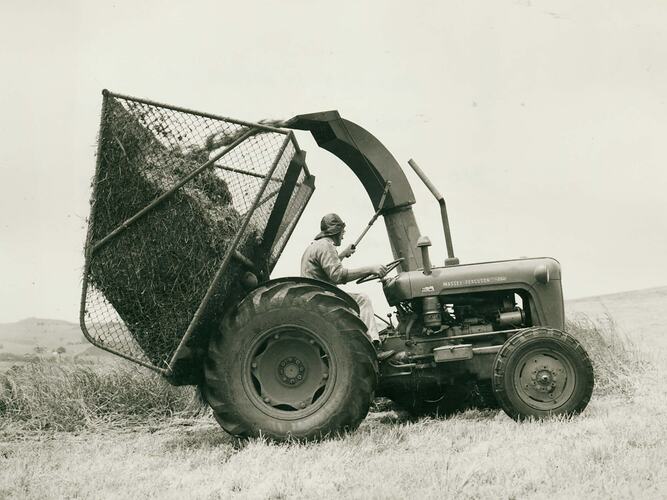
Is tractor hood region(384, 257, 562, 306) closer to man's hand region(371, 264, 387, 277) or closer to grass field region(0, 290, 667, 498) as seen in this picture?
man's hand region(371, 264, 387, 277)

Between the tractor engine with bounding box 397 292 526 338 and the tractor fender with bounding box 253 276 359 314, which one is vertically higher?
the tractor fender with bounding box 253 276 359 314

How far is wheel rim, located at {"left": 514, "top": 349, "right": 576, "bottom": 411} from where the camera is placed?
239 inches

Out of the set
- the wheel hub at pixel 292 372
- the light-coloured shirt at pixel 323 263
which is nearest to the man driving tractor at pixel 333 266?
the light-coloured shirt at pixel 323 263

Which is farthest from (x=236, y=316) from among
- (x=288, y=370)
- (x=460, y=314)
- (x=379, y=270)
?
(x=460, y=314)

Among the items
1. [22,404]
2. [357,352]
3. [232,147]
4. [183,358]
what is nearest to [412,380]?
[357,352]

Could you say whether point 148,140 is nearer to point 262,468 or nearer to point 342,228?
point 342,228

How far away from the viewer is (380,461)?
478 cm

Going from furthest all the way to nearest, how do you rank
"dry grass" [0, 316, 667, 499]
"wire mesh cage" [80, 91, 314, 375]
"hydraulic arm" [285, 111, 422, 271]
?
"hydraulic arm" [285, 111, 422, 271]
"wire mesh cage" [80, 91, 314, 375]
"dry grass" [0, 316, 667, 499]

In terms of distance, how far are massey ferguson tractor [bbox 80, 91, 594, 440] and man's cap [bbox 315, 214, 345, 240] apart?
0.53 m

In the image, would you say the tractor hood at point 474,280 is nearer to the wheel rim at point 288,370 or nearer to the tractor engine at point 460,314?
the tractor engine at point 460,314

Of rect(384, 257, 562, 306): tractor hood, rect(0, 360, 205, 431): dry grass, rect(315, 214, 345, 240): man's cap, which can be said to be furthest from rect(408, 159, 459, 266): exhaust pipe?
rect(0, 360, 205, 431): dry grass

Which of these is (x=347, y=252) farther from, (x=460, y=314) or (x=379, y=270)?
(x=460, y=314)

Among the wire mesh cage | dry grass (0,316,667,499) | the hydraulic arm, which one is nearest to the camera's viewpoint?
dry grass (0,316,667,499)

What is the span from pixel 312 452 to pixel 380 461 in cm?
63
